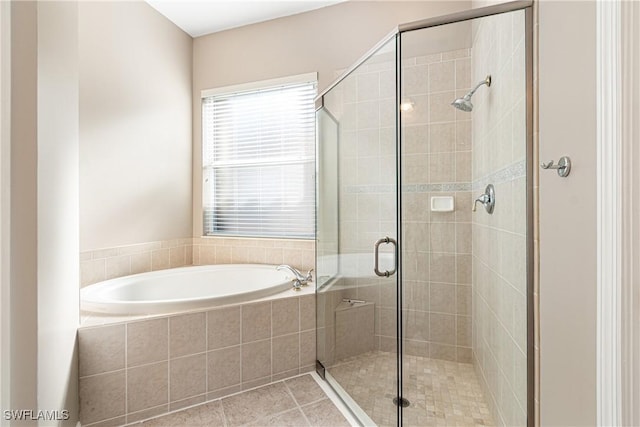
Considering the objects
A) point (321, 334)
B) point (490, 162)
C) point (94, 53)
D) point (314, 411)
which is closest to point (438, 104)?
point (490, 162)

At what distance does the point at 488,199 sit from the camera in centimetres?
150

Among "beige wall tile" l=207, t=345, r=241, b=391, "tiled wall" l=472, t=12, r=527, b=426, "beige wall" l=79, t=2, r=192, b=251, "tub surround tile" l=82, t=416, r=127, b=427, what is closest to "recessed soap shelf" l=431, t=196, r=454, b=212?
"tiled wall" l=472, t=12, r=527, b=426

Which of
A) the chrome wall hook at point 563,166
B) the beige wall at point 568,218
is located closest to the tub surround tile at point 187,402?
the beige wall at point 568,218

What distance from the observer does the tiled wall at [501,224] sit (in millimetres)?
1188

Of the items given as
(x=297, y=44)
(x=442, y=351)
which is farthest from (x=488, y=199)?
(x=297, y=44)

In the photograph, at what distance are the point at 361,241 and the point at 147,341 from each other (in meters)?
1.23

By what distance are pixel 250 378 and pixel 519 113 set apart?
1.88 meters

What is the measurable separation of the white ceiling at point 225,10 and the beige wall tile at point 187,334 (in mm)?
2402

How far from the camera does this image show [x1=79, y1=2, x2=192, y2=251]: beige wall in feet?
6.79

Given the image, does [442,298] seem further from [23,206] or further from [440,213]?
[23,206]

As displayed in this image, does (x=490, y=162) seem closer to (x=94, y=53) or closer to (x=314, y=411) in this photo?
(x=314, y=411)

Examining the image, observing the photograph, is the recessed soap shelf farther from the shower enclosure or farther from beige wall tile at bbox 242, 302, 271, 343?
beige wall tile at bbox 242, 302, 271, 343

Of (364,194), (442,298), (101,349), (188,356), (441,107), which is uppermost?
(441,107)

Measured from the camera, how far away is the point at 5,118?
1.09m
